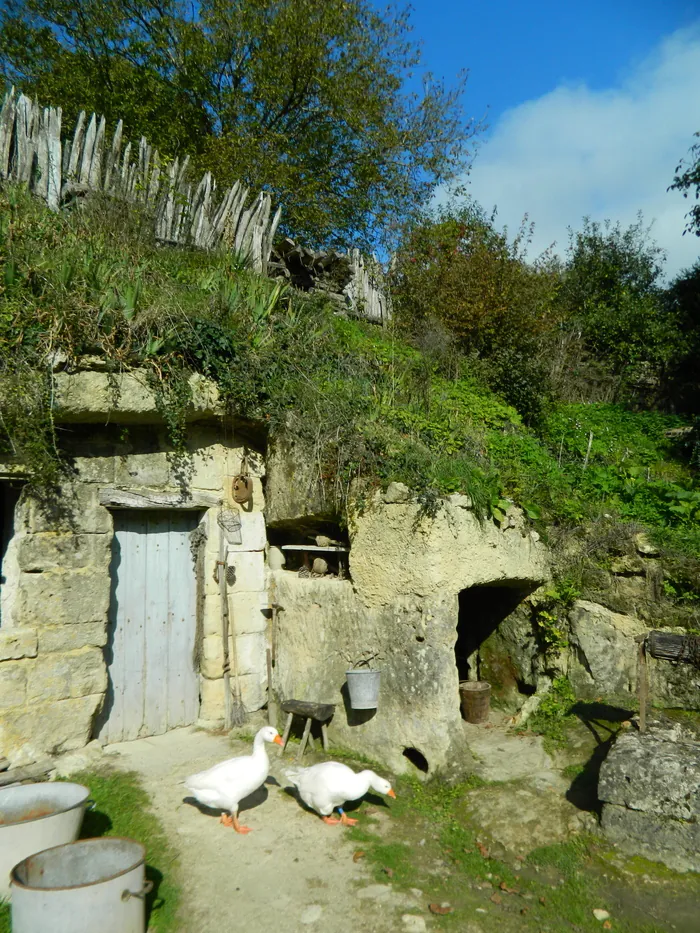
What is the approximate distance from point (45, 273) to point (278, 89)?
27.5ft

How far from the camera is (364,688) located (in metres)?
5.94

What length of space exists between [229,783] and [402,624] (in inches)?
77.4

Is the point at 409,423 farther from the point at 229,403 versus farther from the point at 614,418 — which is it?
the point at 614,418

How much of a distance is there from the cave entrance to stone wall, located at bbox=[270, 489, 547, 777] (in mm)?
724

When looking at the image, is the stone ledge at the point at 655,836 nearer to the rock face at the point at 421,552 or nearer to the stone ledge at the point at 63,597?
the rock face at the point at 421,552

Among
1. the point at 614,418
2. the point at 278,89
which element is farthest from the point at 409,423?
the point at 278,89

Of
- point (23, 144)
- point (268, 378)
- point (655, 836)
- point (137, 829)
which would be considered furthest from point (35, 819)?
point (23, 144)

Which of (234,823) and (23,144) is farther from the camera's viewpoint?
(23,144)

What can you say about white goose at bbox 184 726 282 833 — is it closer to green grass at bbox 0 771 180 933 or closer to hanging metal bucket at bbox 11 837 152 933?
green grass at bbox 0 771 180 933

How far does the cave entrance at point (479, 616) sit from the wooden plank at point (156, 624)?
3.19m

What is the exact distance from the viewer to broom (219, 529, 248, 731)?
22.7ft

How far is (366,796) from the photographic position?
5922 mm

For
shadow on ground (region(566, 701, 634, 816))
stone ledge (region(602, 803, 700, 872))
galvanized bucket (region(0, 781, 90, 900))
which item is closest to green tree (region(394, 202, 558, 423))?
shadow on ground (region(566, 701, 634, 816))

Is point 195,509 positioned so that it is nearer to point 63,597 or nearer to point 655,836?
point 63,597
